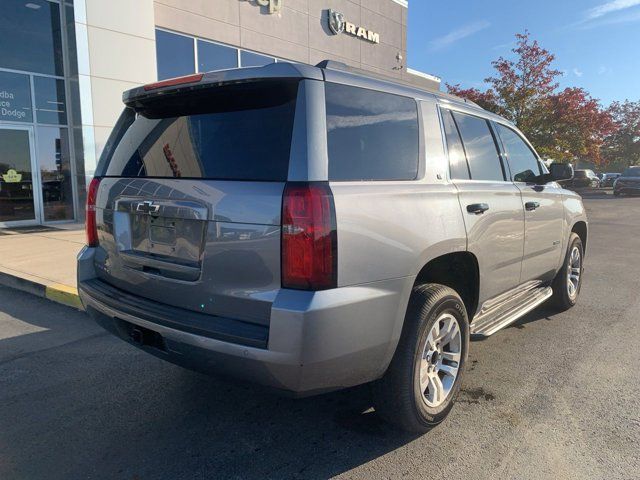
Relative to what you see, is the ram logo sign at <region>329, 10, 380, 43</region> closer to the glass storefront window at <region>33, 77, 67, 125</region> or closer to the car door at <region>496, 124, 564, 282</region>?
the glass storefront window at <region>33, 77, 67, 125</region>

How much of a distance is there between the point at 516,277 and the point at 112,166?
3115mm

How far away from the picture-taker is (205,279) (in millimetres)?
2480

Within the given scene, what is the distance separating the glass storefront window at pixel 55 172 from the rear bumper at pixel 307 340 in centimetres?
1127

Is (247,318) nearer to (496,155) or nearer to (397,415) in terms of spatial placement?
(397,415)

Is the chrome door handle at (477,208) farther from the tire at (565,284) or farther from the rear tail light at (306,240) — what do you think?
the tire at (565,284)

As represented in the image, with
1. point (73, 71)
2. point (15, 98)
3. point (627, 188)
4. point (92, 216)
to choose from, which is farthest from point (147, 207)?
point (627, 188)

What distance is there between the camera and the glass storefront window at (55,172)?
12.2 metres

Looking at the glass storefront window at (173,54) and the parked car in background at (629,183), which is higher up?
the glass storefront window at (173,54)

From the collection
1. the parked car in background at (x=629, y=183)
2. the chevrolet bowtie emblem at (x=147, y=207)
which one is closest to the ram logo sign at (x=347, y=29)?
the chevrolet bowtie emblem at (x=147, y=207)

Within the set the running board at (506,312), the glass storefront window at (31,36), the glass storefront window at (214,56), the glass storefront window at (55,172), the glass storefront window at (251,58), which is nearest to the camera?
the running board at (506,312)

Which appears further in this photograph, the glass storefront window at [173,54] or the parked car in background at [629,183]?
the parked car in background at [629,183]

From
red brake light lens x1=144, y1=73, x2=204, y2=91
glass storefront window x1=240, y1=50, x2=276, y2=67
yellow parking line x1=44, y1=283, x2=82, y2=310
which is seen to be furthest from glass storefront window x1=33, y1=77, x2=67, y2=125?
red brake light lens x1=144, y1=73, x2=204, y2=91

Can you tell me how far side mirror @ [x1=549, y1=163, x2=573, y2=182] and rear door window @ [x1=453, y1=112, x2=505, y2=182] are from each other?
105 cm

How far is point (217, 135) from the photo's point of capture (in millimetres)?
2633
